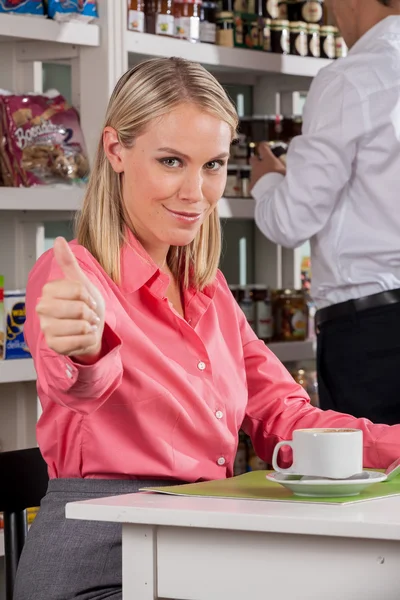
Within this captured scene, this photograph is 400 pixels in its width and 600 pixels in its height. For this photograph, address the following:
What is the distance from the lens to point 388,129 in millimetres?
2438

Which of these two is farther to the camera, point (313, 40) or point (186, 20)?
point (313, 40)

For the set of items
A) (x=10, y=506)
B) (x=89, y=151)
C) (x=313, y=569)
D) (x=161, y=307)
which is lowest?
(x=10, y=506)

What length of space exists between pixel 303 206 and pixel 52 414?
1.18 meters

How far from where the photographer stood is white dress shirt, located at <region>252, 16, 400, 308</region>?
96.3 inches

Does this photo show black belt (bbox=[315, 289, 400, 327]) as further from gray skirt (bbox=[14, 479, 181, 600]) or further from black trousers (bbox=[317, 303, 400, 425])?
gray skirt (bbox=[14, 479, 181, 600])

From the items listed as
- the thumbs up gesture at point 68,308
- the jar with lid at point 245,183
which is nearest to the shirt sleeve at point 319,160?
the jar with lid at point 245,183

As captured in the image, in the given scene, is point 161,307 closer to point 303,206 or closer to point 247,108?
point 303,206

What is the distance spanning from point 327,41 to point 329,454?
87.6 inches

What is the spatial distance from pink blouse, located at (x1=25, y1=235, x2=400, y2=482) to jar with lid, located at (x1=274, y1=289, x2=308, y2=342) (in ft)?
5.00

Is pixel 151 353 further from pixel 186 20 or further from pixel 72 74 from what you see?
pixel 186 20

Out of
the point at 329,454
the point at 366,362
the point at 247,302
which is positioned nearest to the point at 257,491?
the point at 329,454

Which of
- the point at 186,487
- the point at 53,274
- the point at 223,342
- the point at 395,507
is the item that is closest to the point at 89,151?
the point at 223,342

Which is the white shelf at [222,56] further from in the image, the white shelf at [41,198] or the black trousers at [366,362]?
the black trousers at [366,362]

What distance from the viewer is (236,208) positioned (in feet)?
9.94
